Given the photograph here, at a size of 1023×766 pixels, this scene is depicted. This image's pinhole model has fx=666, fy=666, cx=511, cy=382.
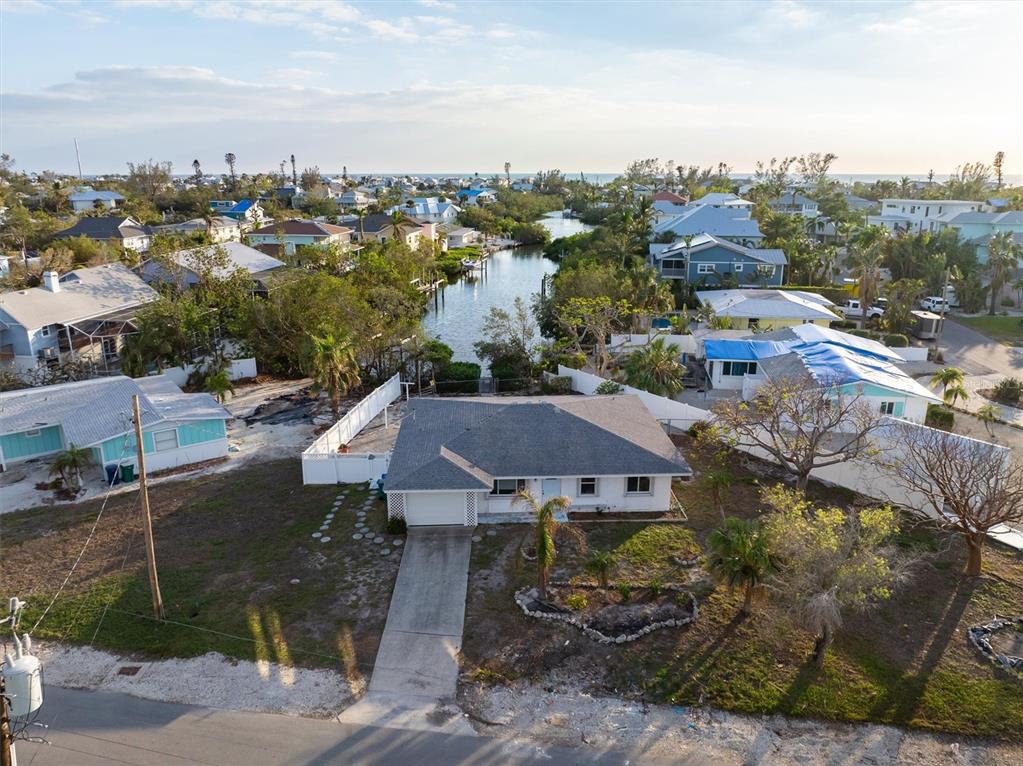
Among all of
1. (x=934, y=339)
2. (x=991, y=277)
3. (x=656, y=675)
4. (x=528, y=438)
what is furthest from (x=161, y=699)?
(x=991, y=277)

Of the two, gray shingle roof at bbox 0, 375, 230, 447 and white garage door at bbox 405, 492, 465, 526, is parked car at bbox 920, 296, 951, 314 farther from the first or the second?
gray shingle roof at bbox 0, 375, 230, 447

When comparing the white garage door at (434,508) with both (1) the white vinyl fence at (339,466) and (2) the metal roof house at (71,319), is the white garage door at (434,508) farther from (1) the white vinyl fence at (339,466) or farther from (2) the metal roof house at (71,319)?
(2) the metal roof house at (71,319)

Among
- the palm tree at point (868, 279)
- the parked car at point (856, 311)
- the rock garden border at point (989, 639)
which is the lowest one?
the rock garden border at point (989, 639)

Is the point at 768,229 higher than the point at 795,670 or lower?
higher

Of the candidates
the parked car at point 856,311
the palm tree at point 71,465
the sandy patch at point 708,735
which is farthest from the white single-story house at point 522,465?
the parked car at point 856,311

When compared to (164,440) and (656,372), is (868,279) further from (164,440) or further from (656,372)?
Answer: (164,440)

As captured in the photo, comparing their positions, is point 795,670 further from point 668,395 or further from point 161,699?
point 668,395
